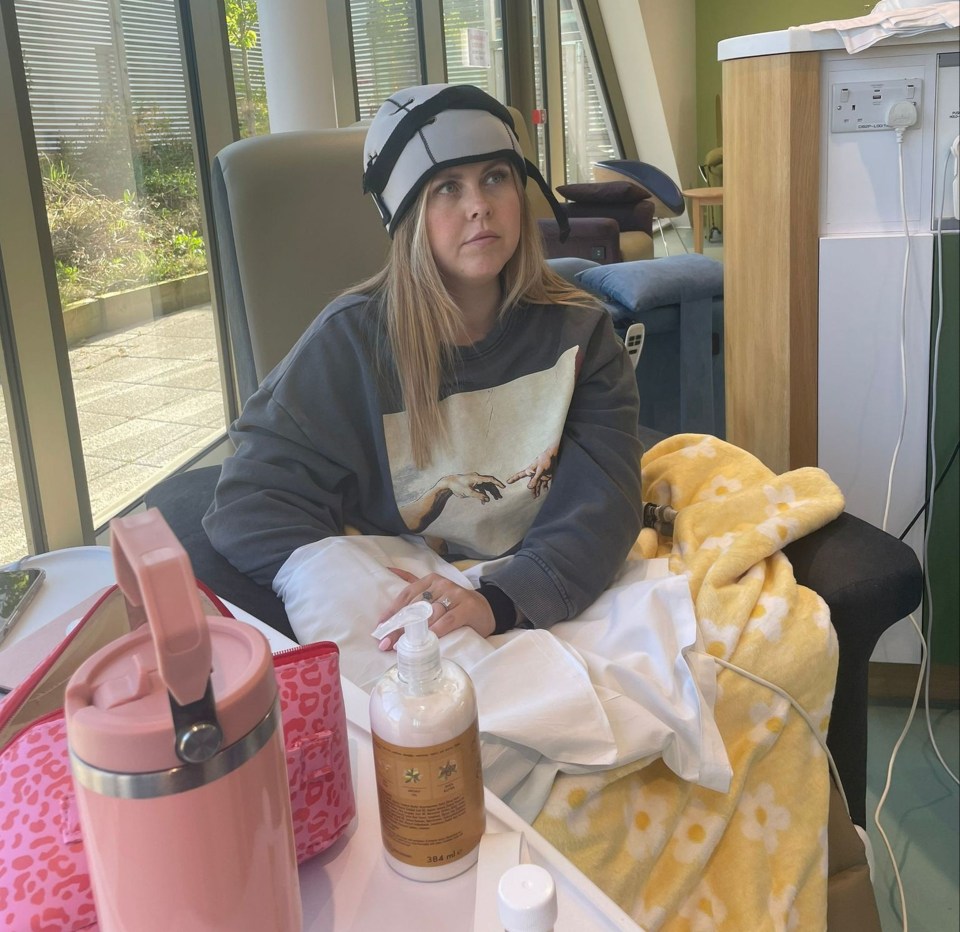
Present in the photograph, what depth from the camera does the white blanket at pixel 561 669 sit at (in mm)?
835

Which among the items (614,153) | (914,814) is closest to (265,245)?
(914,814)

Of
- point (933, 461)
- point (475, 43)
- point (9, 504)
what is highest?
point (475, 43)

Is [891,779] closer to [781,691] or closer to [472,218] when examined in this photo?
[781,691]

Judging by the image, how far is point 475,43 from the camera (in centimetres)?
488

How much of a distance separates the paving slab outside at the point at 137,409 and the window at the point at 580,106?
4.11 metres

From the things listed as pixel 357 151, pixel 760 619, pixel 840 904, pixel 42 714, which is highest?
pixel 357 151

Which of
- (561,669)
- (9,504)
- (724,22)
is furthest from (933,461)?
(724,22)

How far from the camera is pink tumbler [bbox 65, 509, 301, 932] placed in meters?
0.40

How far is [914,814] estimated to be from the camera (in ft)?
4.82

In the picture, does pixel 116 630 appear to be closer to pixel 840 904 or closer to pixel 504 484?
pixel 504 484

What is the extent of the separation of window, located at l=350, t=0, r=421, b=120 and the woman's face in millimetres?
2428

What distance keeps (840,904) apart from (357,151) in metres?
1.26

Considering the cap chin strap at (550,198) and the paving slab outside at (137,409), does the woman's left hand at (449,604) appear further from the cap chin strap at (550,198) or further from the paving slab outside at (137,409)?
the paving slab outside at (137,409)

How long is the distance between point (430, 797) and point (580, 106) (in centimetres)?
656
